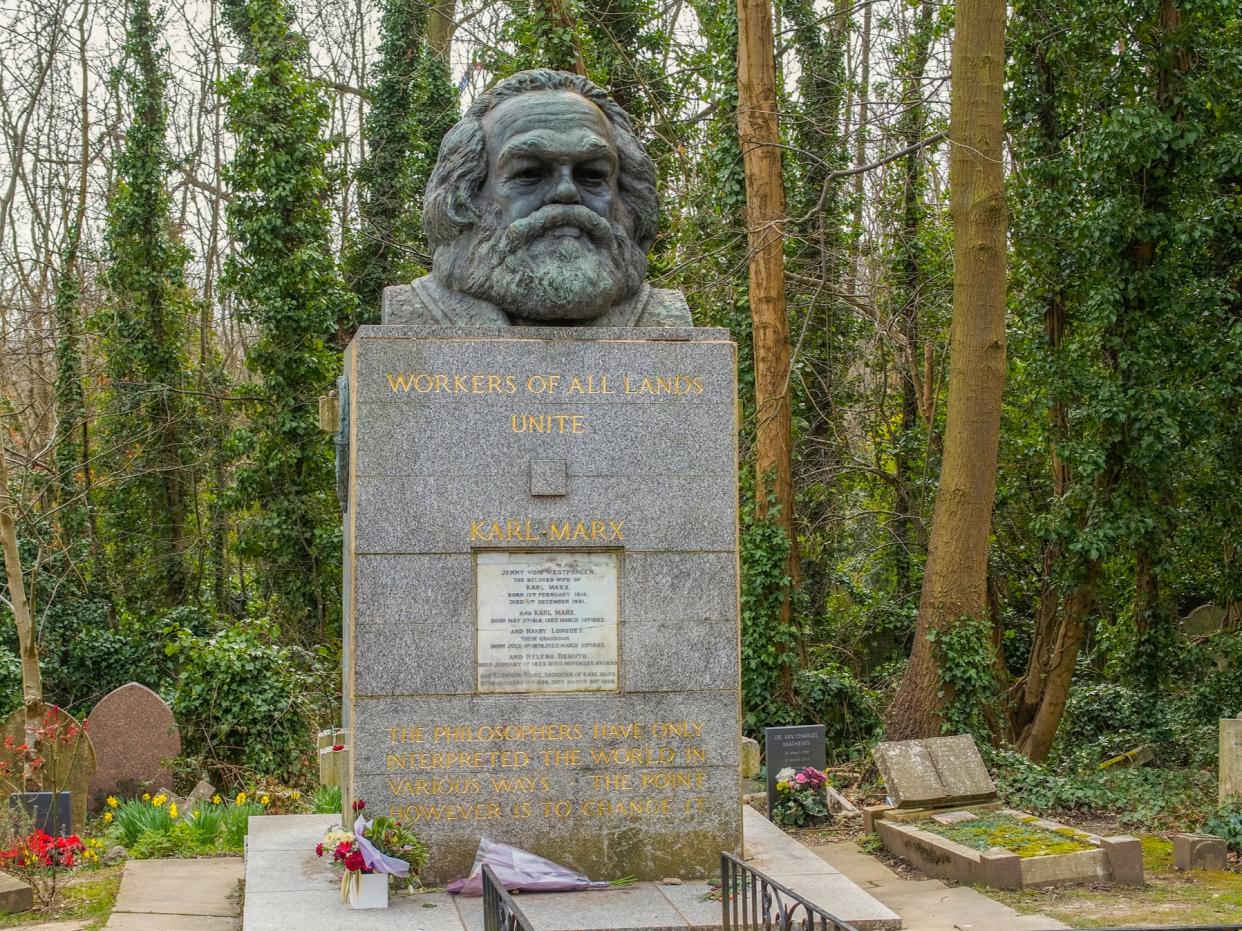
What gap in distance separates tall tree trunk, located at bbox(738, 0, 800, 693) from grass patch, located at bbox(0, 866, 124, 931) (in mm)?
8253

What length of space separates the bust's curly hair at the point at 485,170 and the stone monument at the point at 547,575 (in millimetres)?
363

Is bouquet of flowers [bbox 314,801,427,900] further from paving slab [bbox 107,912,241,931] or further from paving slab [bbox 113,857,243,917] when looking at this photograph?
paving slab [bbox 113,857,243,917]

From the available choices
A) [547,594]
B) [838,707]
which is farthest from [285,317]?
[547,594]

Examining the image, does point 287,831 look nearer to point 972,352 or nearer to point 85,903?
point 85,903

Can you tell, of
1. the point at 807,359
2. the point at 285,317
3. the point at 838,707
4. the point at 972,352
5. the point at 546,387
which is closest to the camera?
the point at 546,387

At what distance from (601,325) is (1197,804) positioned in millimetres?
6807

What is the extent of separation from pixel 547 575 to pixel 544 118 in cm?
242

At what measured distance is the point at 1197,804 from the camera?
36.7 ft

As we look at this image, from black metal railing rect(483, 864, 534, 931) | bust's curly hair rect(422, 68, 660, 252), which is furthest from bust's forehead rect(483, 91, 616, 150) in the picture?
black metal railing rect(483, 864, 534, 931)

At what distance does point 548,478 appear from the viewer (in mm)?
7090

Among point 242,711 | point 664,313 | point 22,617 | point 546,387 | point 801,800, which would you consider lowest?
point 801,800

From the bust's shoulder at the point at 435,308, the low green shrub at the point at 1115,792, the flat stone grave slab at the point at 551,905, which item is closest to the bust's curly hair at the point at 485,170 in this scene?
the bust's shoulder at the point at 435,308

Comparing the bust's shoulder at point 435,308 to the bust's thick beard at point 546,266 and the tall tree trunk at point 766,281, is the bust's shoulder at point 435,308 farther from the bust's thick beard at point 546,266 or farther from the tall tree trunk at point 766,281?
the tall tree trunk at point 766,281

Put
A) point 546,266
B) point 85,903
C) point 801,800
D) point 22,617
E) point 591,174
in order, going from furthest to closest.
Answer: point 22,617 → point 801,800 → point 85,903 → point 591,174 → point 546,266
